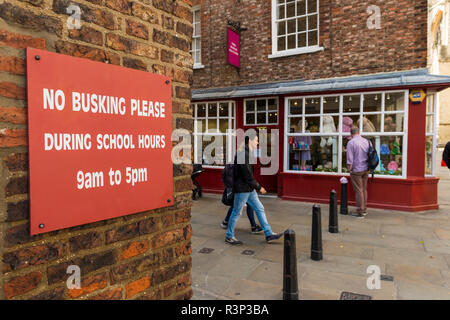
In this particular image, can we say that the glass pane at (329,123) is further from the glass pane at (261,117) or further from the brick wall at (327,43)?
the glass pane at (261,117)

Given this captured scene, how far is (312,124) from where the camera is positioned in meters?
9.05

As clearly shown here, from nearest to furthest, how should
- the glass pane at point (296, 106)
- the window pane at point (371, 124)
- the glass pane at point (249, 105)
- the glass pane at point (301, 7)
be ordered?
1. the window pane at point (371, 124)
2. the glass pane at point (296, 106)
3. the glass pane at point (301, 7)
4. the glass pane at point (249, 105)

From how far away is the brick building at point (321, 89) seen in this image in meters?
7.82

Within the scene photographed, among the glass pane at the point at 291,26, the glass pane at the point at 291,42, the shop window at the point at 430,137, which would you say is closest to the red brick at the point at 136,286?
the shop window at the point at 430,137

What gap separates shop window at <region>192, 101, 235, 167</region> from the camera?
10.4 m

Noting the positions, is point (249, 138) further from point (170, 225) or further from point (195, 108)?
point (195, 108)

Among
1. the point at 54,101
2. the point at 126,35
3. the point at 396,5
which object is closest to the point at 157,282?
the point at 54,101

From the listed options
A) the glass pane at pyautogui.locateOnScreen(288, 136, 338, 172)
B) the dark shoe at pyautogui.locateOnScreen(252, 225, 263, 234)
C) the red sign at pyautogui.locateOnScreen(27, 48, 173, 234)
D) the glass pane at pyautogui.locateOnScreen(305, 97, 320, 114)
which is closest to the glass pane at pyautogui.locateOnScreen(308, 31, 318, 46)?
the glass pane at pyautogui.locateOnScreen(305, 97, 320, 114)

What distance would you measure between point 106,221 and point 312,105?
7.90m

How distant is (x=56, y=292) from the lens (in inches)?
70.0

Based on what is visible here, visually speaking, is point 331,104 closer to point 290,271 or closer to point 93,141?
point 290,271

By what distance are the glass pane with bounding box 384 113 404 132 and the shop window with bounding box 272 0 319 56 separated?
→ 2794 millimetres

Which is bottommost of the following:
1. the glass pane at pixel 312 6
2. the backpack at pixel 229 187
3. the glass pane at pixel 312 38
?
the backpack at pixel 229 187

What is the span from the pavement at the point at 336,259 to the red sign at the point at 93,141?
6.35 ft
